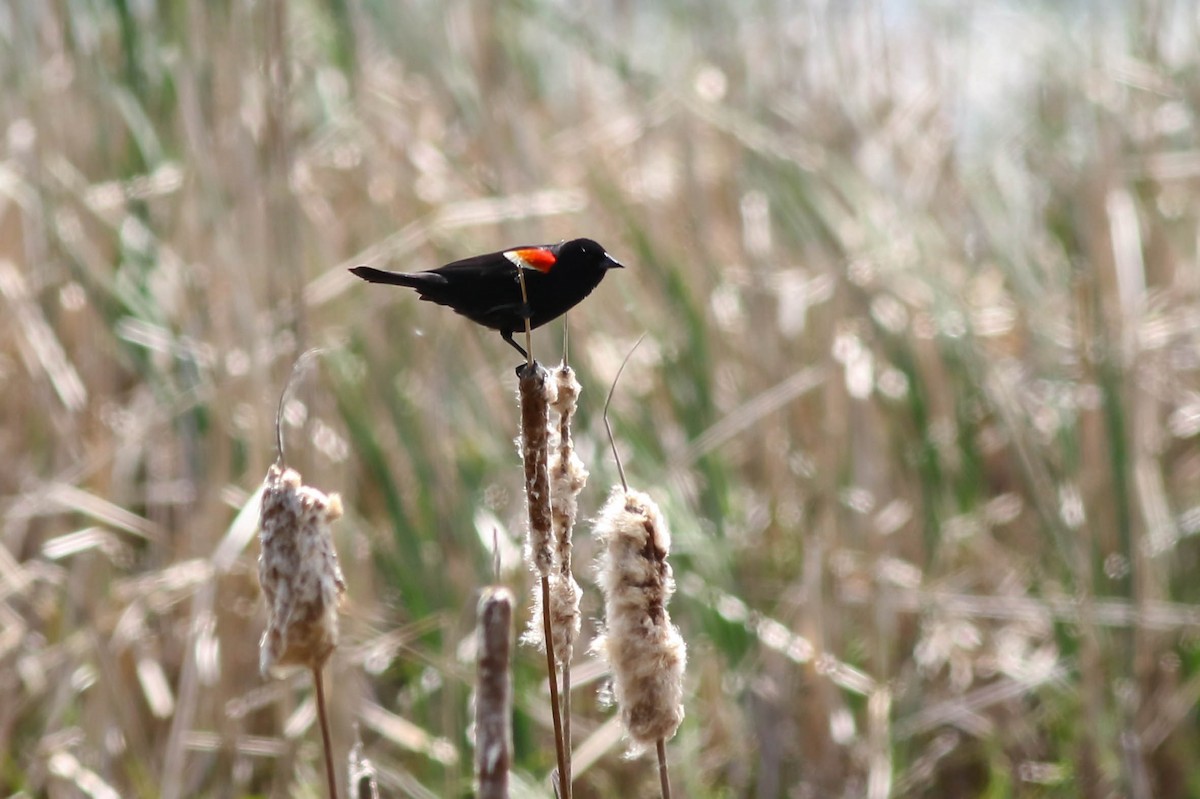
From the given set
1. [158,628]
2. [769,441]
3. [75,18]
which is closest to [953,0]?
[769,441]

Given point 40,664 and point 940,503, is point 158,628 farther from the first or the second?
point 940,503

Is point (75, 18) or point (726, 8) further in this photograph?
point (726, 8)

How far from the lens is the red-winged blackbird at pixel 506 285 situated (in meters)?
1.26

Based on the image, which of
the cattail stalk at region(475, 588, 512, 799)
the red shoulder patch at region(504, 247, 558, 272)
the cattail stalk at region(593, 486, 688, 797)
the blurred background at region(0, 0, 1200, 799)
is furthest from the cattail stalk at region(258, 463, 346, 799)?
the blurred background at region(0, 0, 1200, 799)

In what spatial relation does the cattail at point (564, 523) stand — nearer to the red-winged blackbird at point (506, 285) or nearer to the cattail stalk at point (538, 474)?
the cattail stalk at point (538, 474)

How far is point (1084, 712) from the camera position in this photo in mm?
2736

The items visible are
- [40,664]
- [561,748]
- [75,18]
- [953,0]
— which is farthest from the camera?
[953,0]

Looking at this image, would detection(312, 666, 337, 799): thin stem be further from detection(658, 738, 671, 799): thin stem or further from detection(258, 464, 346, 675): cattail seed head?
detection(658, 738, 671, 799): thin stem

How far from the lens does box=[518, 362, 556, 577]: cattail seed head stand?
35.8 inches

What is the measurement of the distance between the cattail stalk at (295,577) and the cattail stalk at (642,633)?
236 millimetres

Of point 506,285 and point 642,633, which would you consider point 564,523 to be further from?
point 506,285

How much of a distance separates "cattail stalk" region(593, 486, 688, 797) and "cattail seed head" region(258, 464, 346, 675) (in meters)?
0.24

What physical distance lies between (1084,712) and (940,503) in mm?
546

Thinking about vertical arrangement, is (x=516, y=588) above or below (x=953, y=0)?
below
